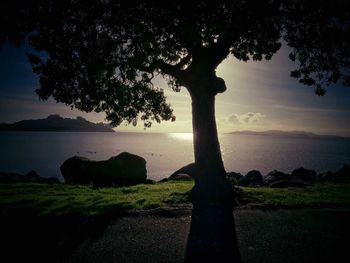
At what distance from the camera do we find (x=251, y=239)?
719 cm

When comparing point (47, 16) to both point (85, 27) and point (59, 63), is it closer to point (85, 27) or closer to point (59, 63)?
point (85, 27)

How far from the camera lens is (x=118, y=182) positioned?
2203cm

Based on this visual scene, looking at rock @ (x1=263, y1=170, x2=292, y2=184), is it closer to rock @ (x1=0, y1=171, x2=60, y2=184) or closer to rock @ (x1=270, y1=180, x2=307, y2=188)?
rock @ (x1=270, y1=180, x2=307, y2=188)

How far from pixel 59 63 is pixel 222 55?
7.96 metres

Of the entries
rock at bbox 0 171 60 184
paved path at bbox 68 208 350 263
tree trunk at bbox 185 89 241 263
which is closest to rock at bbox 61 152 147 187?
rock at bbox 0 171 60 184

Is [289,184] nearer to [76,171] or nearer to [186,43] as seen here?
[186,43]

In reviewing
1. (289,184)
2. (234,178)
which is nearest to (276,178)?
(234,178)

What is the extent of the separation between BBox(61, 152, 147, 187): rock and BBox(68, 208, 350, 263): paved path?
13.8 meters

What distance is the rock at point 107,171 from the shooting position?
22125 millimetres

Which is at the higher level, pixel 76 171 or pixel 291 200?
pixel 291 200

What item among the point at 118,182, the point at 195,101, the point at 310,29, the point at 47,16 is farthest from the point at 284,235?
the point at 118,182

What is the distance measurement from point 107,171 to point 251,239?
1704 centimetres

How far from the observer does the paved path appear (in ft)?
20.4

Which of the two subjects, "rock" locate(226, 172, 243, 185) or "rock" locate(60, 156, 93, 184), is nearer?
"rock" locate(226, 172, 243, 185)
